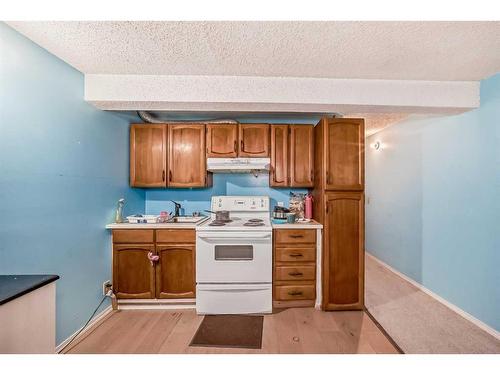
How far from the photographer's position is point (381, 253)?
4008 mm

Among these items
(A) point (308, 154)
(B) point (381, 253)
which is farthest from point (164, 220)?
(B) point (381, 253)

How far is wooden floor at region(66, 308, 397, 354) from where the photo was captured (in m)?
1.87

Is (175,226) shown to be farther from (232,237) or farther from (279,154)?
(279,154)

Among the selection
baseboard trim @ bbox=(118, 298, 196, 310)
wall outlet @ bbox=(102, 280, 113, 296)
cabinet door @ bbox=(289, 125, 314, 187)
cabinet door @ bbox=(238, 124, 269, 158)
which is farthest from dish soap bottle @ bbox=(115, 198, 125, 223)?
cabinet door @ bbox=(289, 125, 314, 187)

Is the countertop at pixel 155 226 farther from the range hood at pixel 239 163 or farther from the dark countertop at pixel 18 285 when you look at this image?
the dark countertop at pixel 18 285

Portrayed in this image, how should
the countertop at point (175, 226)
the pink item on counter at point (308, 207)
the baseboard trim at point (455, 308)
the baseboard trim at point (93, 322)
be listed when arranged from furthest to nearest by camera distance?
the pink item on counter at point (308, 207), the countertop at point (175, 226), the baseboard trim at point (455, 308), the baseboard trim at point (93, 322)

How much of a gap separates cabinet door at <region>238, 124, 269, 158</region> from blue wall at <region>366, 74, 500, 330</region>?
2074 mm

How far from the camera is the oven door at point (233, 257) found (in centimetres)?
239

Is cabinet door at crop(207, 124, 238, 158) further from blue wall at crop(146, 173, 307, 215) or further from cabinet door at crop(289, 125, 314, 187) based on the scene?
cabinet door at crop(289, 125, 314, 187)

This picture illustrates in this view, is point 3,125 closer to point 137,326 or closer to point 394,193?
point 137,326

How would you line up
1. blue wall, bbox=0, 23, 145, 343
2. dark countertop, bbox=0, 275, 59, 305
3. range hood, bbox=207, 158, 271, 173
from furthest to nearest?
range hood, bbox=207, 158, 271, 173 → blue wall, bbox=0, 23, 145, 343 → dark countertop, bbox=0, 275, 59, 305

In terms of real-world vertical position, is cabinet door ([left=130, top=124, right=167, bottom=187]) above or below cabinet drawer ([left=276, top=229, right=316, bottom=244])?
above

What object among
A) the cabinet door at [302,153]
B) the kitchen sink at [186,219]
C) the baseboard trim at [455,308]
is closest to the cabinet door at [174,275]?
the kitchen sink at [186,219]

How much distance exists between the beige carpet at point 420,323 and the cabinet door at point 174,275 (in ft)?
6.57
